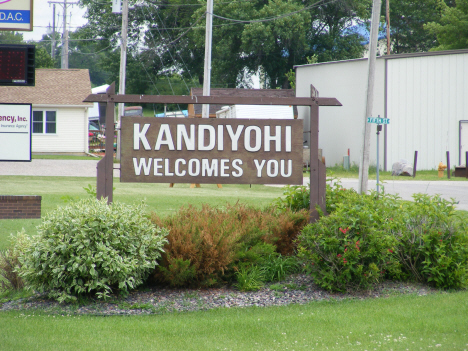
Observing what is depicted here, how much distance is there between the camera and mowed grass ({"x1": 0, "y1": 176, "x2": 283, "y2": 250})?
1200 centimetres

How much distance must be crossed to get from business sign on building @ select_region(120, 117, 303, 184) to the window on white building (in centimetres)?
3006

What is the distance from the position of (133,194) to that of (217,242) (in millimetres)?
10894

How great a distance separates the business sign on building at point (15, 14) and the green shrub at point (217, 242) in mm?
5688

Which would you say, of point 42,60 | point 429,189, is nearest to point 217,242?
point 429,189

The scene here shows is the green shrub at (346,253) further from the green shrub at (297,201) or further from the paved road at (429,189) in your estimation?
the paved road at (429,189)

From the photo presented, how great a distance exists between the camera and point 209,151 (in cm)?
675

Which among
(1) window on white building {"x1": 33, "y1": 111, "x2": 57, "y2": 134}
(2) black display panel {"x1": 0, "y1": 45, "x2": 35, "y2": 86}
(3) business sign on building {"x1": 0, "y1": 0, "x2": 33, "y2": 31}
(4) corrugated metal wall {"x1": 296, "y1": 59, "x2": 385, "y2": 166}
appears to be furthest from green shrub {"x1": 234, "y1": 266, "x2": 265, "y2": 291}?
(1) window on white building {"x1": 33, "y1": 111, "x2": 57, "y2": 134}

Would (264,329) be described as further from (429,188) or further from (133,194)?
(429,188)

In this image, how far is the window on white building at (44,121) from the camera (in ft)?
113

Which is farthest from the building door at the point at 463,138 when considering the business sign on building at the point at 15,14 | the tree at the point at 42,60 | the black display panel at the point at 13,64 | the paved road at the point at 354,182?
the tree at the point at 42,60

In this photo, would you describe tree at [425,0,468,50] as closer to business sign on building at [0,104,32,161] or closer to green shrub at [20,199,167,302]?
business sign on building at [0,104,32,161]

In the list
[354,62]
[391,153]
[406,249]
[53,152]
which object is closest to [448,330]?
[406,249]

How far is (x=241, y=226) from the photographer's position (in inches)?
252

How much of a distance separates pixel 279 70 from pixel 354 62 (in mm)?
19762
